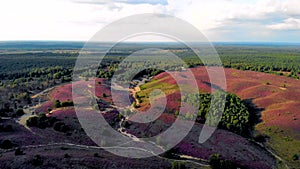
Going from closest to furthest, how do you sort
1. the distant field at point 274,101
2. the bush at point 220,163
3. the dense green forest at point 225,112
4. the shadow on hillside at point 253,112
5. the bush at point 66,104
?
1. the bush at point 220,163
2. the distant field at point 274,101
3. the dense green forest at point 225,112
4. the bush at point 66,104
5. the shadow on hillside at point 253,112

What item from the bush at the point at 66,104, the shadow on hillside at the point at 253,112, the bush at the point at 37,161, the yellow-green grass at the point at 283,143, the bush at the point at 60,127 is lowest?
the yellow-green grass at the point at 283,143

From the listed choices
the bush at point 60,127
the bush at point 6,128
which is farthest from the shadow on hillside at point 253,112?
the bush at point 6,128

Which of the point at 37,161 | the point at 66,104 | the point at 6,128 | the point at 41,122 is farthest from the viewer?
the point at 66,104

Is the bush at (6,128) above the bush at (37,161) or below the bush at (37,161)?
below

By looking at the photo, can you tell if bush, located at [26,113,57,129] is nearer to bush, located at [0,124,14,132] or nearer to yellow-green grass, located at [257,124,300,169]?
bush, located at [0,124,14,132]

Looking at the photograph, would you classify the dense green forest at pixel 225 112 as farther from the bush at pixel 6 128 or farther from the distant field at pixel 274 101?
the bush at pixel 6 128

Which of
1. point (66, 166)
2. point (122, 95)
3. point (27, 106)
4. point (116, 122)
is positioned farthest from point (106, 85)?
point (66, 166)

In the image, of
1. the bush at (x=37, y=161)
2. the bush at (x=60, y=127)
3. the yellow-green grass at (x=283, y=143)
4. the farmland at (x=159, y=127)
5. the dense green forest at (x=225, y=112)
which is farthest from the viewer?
the dense green forest at (x=225, y=112)

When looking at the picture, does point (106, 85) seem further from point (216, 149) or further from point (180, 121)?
point (216, 149)

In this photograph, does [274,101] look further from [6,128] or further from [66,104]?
[6,128]

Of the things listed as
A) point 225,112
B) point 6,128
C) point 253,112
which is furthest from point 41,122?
point 253,112

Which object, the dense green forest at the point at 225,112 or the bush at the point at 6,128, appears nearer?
the bush at the point at 6,128

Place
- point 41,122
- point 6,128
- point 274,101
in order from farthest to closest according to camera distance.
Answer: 1. point 274,101
2. point 41,122
3. point 6,128
